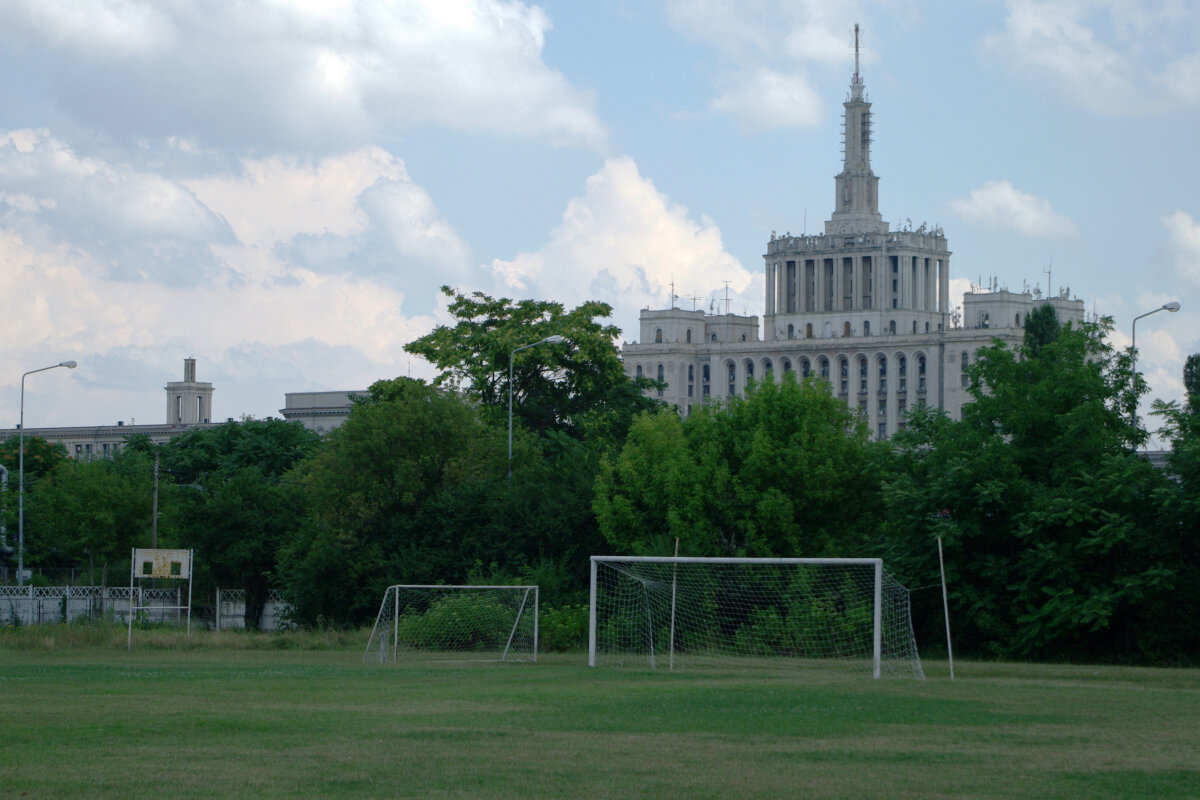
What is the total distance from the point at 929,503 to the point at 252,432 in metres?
66.5

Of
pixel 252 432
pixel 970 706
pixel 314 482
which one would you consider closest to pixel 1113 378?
pixel 970 706

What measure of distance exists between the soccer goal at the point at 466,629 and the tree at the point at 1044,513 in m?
10.5

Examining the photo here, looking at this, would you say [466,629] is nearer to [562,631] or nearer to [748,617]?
[562,631]

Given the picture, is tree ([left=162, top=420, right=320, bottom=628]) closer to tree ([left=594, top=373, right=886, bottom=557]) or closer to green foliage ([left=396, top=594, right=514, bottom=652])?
tree ([left=594, top=373, right=886, bottom=557])

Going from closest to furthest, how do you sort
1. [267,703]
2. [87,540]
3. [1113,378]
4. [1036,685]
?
[267,703] < [1036,685] < [1113,378] < [87,540]

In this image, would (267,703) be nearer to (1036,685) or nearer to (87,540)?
(1036,685)

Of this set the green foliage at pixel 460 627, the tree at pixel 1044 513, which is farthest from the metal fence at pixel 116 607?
the tree at pixel 1044 513

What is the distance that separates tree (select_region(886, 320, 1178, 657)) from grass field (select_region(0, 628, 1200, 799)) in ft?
26.9

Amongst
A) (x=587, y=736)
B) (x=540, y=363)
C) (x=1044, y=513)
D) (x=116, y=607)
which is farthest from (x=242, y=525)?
(x=587, y=736)

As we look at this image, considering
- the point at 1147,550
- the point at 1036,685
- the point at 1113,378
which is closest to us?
the point at 1036,685

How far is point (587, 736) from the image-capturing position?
1791 cm

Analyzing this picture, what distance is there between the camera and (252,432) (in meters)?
98.9

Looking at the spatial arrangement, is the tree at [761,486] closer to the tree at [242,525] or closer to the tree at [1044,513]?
the tree at [1044,513]

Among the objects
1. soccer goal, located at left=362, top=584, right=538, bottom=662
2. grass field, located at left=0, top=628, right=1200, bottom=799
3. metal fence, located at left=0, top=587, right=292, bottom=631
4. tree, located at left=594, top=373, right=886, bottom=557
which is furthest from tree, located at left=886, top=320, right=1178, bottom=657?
metal fence, located at left=0, top=587, right=292, bottom=631
